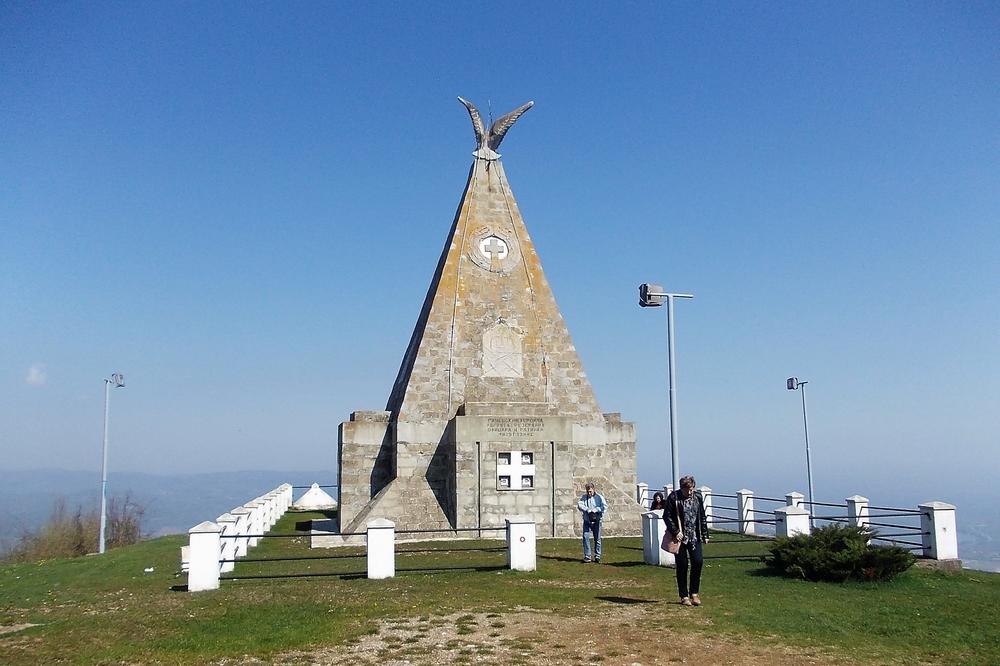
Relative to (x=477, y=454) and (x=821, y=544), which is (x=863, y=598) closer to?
(x=821, y=544)

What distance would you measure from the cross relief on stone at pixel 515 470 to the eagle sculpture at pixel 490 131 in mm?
9399

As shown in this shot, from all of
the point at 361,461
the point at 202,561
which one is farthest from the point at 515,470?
the point at 202,561

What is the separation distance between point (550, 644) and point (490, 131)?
18614 mm

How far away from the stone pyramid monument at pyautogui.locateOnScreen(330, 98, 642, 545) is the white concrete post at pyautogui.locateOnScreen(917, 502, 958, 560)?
7.66 meters

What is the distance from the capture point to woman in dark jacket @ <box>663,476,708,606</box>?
10.2 m

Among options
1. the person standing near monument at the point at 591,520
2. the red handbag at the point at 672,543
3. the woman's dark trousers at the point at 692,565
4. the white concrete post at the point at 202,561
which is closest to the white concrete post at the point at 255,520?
the white concrete post at the point at 202,561

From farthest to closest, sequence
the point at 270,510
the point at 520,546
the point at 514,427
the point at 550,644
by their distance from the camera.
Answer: the point at 270,510
the point at 514,427
the point at 520,546
the point at 550,644

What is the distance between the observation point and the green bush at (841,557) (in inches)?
475

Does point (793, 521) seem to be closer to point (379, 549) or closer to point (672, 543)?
point (672, 543)

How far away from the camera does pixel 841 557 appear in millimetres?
12039

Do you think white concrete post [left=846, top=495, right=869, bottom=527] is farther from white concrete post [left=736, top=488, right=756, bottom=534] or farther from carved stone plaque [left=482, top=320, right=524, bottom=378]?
carved stone plaque [left=482, top=320, right=524, bottom=378]

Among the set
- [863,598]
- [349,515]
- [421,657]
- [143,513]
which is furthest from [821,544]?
[143,513]

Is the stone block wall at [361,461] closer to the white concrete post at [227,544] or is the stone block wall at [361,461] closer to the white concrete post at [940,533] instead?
the white concrete post at [227,544]

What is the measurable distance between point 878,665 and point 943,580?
5.77 m
